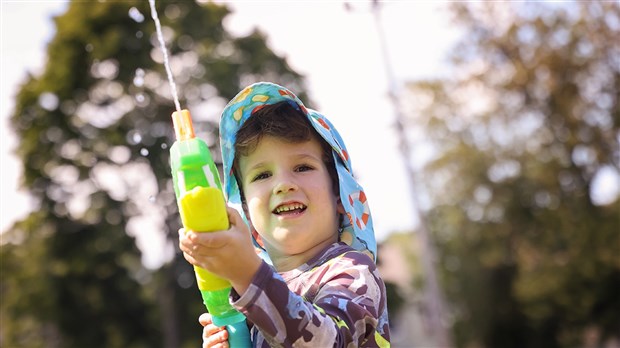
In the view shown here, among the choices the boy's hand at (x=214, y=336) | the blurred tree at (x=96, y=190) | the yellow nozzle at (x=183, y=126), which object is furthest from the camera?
the blurred tree at (x=96, y=190)

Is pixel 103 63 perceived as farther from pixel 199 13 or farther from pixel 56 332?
pixel 56 332

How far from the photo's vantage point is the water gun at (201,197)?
63.1 inches

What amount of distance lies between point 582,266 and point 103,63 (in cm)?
1545

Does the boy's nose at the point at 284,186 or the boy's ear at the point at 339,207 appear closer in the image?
the boy's nose at the point at 284,186

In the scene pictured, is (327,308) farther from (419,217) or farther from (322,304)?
(419,217)

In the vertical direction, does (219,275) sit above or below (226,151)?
below

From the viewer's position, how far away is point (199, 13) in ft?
57.2

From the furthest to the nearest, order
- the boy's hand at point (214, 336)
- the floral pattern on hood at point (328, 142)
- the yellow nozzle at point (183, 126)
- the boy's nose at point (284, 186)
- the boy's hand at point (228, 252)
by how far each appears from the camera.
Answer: the floral pattern on hood at point (328, 142), the boy's nose at point (284, 186), the boy's hand at point (214, 336), the yellow nozzle at point (183, 126), the boy's hand at point (228, 252)

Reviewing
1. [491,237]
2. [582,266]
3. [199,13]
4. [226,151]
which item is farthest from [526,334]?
[226,151]

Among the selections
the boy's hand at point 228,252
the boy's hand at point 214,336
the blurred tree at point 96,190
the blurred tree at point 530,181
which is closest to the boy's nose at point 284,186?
the boy's hand at point 214,336

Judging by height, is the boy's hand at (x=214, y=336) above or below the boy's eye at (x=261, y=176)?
below

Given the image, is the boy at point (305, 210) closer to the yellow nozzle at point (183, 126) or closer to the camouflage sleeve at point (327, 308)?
the camouflage sleeve at point (327, 308)

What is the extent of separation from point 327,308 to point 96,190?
1970cm

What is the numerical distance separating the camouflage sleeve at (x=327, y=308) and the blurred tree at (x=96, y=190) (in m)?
14.1
